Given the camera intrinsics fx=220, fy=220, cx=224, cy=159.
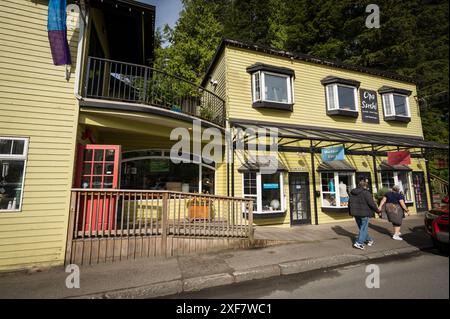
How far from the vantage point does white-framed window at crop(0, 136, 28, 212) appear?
16.2 feet

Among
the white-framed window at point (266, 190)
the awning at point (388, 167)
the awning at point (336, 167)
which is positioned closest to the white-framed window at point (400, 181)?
the awning at point (388, 167)

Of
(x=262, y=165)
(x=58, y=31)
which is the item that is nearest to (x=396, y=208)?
(x=262, y=165)

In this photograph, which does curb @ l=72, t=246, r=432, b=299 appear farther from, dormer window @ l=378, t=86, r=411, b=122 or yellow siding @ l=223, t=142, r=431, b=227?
dormer window @ l=378, t=86, r=411, b=122

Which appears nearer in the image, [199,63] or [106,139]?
[106,139]

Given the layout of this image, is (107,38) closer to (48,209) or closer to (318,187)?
(48,209)

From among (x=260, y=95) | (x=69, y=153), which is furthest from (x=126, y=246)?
(x=260, y=95)

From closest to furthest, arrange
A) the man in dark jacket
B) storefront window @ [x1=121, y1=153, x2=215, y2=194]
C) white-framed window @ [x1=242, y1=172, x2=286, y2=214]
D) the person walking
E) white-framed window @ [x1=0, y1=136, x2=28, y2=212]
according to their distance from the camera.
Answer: white-framed window @ [x1=0, y1=136, x2=28, y2=212], the man in dark jacket, the person walking, storefront window @ [x1=121, y1=153, x2=215, y2=194], white-framed window @ [x1=242, y1=172, x2=286, y2=214]

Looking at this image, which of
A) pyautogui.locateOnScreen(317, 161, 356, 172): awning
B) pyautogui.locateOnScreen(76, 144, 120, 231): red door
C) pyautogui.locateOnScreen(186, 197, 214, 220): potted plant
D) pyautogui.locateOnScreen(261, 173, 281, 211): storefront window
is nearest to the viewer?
pyautogui.locateOnScreen(76, 144, 120, 231): red door

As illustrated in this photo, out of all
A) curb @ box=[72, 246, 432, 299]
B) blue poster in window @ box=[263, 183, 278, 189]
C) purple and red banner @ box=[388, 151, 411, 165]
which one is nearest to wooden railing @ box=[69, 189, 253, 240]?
curb @ box=[72, 246, 432, 299]

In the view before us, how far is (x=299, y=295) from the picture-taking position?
3.74 metres

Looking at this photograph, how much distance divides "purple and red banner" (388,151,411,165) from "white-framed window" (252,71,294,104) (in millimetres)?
5337

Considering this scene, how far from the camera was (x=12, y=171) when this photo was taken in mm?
5020

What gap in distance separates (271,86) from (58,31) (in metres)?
7.62
